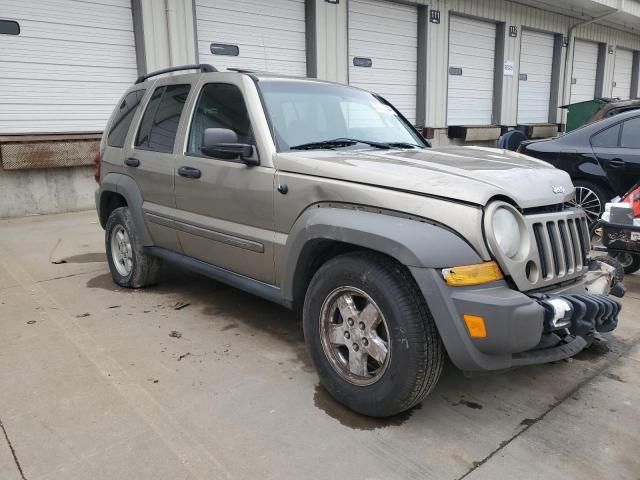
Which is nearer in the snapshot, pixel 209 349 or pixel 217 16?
pixel 209 349

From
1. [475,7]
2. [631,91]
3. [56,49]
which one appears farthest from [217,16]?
[631,91]

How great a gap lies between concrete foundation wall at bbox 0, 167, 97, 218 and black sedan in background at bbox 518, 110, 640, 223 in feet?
25.2

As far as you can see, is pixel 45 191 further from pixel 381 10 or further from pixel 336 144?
pixel 381 10

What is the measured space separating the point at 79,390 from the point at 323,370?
1.46 meters

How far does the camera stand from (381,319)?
2.78 metres

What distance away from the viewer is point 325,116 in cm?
384

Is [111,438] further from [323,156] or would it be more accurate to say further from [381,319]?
[323,156]

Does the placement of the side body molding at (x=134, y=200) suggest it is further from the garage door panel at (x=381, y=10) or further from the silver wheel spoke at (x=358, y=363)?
the garage door panel at (x=381, y=10)

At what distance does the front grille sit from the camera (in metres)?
2.69

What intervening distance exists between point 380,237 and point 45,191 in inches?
333

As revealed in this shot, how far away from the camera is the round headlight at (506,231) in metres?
2.56

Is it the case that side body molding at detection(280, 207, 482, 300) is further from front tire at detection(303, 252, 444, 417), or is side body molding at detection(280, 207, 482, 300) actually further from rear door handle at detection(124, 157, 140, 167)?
rear door handle at detection(124, 157, 140, 167)

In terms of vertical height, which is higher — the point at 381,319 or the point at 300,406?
the point at 381,319

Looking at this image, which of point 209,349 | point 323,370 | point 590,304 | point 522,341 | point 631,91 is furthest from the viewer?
point 631,91
